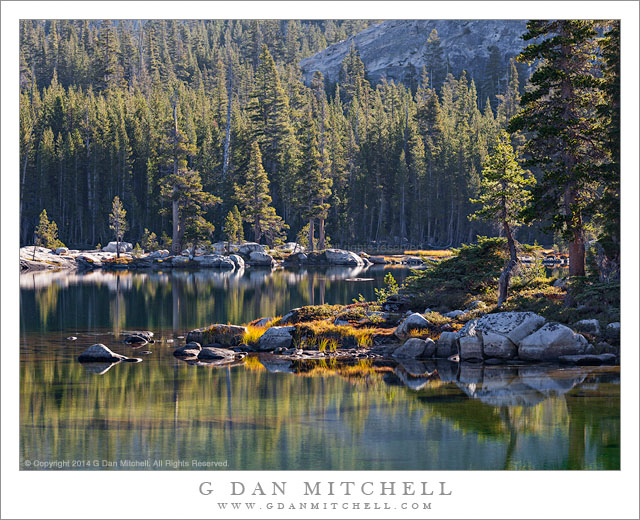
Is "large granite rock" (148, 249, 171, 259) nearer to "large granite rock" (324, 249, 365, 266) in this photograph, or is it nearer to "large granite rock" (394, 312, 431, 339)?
"large granite rock" (324, 249, 365, 266)

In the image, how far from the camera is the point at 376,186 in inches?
3861

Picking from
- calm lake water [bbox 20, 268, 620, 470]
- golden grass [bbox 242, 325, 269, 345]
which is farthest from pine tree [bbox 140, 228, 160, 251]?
golden grass [bbox 242, 325, 269, 345]

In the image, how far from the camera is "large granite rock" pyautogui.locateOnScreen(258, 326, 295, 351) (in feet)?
86.1

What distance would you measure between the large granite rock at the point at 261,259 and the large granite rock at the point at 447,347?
166 ft

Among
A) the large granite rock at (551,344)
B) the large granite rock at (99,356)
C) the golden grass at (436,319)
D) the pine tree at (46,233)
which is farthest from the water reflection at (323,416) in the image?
the pine tree at (46,233)

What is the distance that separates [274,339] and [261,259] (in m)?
48.9

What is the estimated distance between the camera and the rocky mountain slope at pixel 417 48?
527ft

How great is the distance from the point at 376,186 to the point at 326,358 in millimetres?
74582

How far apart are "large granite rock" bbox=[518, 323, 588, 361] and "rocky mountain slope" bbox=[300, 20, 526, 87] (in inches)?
5574

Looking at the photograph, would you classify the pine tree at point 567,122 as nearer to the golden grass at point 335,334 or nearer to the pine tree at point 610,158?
the pine tree at point 610,158

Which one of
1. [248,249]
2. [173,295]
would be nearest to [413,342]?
[173,295]

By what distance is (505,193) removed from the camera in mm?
28953

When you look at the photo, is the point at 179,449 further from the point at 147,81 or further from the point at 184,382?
the point at 147,81

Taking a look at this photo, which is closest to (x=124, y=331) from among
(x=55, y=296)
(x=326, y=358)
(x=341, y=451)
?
(x=326, y=358)
